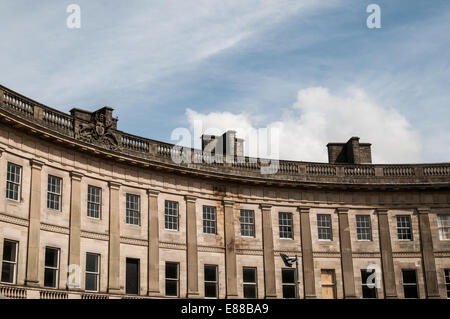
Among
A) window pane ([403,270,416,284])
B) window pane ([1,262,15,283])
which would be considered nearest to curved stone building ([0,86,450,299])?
window pane ([1,262,15,283])

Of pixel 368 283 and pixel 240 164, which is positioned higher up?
pixel 240 164

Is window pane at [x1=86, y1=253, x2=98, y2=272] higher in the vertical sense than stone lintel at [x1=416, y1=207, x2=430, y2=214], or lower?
lower

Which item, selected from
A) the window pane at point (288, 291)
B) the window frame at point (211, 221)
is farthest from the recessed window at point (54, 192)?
the window pane at point (288, 291)

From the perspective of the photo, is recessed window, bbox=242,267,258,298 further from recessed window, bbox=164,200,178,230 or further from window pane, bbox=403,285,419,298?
window pane, bbox=403,285,419,298

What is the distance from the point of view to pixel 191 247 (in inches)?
1468

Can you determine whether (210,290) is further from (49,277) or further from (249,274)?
(49,277)

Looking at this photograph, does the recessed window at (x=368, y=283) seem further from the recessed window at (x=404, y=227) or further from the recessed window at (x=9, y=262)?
the recessed window at (x=9, y=262)

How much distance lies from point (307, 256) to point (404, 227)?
6974mm

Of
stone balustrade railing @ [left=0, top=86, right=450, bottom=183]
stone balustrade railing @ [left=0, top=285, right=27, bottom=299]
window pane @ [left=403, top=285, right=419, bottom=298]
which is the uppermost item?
stone balustrade railing @ [left=0, top=86, right=450, bottom=183]

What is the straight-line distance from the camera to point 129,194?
118ft

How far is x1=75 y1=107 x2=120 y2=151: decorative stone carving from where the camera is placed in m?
33.9

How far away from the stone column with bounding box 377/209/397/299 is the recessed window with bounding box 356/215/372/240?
2.31 feet

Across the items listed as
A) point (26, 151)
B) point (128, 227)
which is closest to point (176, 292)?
point (128, 227)

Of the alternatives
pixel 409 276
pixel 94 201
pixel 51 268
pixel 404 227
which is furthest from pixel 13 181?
pixel 409 276
